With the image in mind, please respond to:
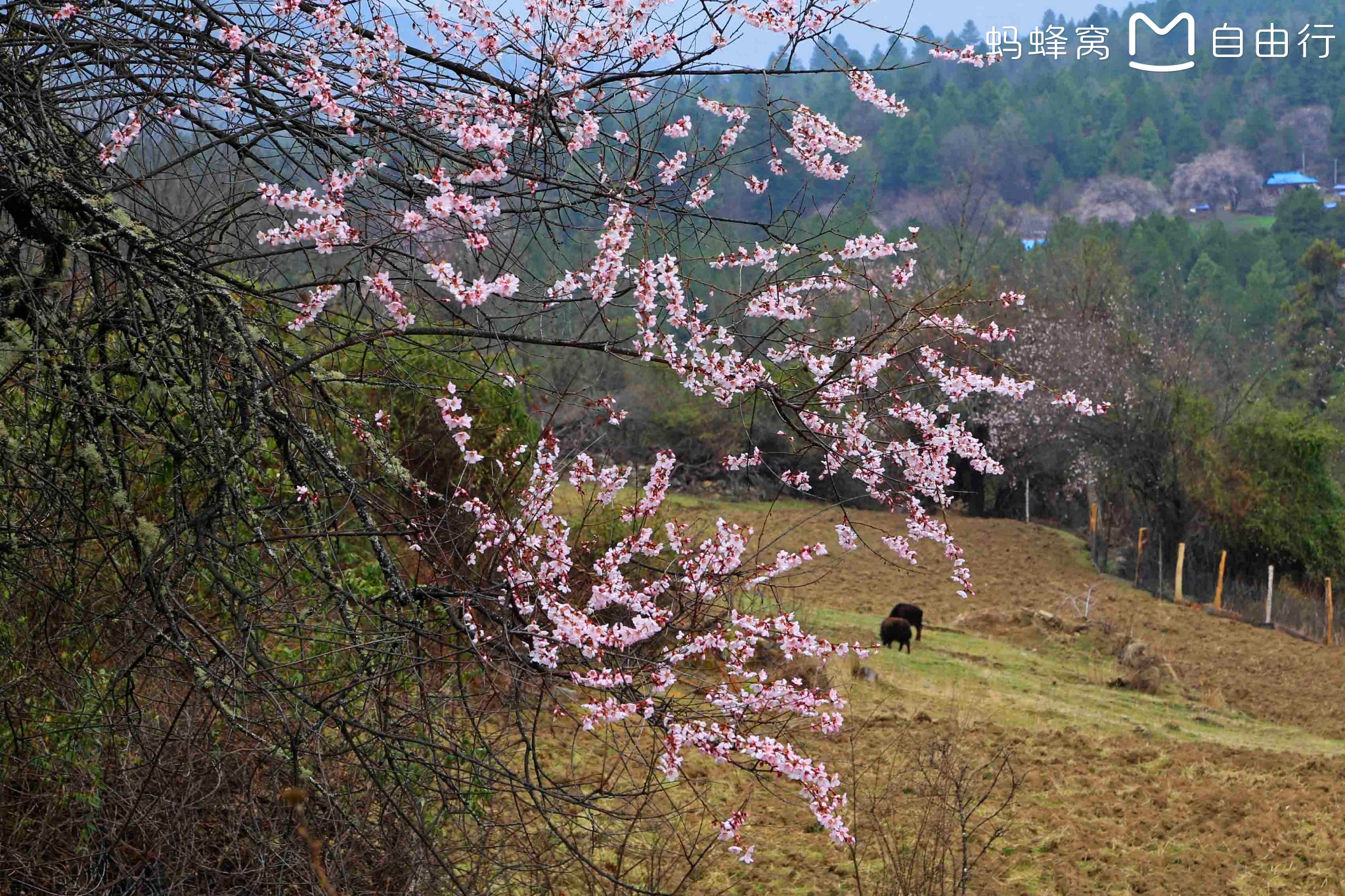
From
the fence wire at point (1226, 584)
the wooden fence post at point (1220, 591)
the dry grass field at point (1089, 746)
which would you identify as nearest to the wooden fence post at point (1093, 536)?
the fence wire at point (1226, 584)

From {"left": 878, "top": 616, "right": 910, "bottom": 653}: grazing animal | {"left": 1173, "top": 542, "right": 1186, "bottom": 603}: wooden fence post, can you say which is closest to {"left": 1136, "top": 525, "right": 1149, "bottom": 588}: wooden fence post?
{"left": 1173, "top": 542, "right": 1186, "bottom": 603}: wooden fence post

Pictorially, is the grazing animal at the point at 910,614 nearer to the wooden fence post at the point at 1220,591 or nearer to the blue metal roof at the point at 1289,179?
the wooden fence post at the point at 1220,591

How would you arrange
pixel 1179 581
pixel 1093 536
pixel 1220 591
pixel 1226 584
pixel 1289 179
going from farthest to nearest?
pixel 1289 179
pixel 1093 536
pixel 1226 584
pixel 1179 581
pixel 1220 591

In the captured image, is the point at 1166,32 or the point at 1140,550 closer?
the point at 1140,550

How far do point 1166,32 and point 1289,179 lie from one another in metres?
33.6

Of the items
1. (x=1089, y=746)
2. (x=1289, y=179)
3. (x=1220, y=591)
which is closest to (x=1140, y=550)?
(x=1220, y=591)

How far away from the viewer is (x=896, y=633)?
1112 centimetres

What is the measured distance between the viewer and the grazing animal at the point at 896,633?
11070 millimetres

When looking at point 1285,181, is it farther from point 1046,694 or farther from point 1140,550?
point 1046,694

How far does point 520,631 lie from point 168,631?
2.68 ft

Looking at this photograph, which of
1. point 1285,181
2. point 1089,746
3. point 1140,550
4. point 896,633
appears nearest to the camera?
point 1089,746

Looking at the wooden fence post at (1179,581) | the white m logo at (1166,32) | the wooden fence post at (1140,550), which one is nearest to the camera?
the wooden fence post at (1179,581)

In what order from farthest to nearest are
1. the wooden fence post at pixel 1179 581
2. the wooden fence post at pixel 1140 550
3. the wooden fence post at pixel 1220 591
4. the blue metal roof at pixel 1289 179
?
1. the blue metal roof at pixel 1289 179
2. the wooden fence post at pixel 1140 550
3. the wooden fence post at pixel 1179 581
4. the wooden fence post at pixel 1220 591

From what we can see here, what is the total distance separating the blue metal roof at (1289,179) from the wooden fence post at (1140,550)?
203 feet
